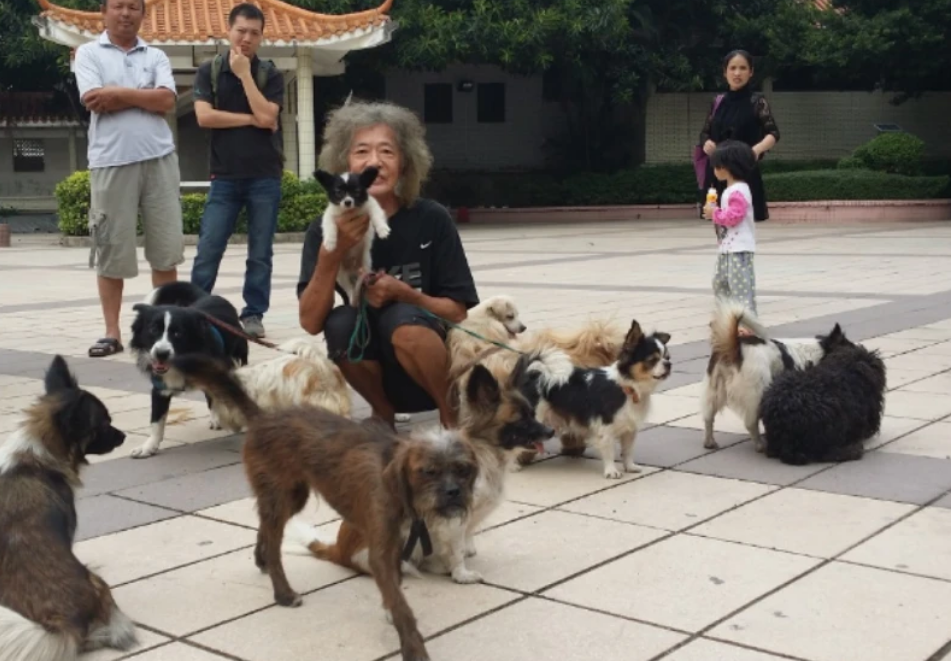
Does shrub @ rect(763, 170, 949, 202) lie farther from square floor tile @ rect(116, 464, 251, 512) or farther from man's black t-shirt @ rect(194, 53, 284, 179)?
square floor tile @ rect(116, 464, 251, 512)

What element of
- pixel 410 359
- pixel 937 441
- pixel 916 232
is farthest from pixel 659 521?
pixel 916 232

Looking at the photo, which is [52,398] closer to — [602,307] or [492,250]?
[602,307]

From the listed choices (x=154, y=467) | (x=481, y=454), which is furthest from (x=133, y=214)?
(x=481, y=454)

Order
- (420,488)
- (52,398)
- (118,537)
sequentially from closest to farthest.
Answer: (420,488) → (52,398) → (118,537)

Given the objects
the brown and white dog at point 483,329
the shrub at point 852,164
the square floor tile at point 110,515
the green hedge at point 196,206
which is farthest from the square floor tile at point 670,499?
the shrub at point 852,164

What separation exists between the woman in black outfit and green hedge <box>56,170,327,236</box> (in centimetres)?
1174

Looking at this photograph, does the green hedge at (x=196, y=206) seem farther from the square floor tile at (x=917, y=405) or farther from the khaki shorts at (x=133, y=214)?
the square floor tile at (x=917, y=405)

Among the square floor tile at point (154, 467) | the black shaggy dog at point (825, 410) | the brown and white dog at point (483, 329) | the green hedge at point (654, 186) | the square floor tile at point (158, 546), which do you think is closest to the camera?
the square floor tile at point (158, 546)

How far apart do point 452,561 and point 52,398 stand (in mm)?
1315

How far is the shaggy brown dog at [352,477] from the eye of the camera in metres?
3.08

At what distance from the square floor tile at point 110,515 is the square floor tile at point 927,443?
3.24m

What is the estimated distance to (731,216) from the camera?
26.9ft

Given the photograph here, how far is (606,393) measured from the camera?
5004mm

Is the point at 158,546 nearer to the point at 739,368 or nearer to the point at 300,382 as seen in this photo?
the point at 300,382
